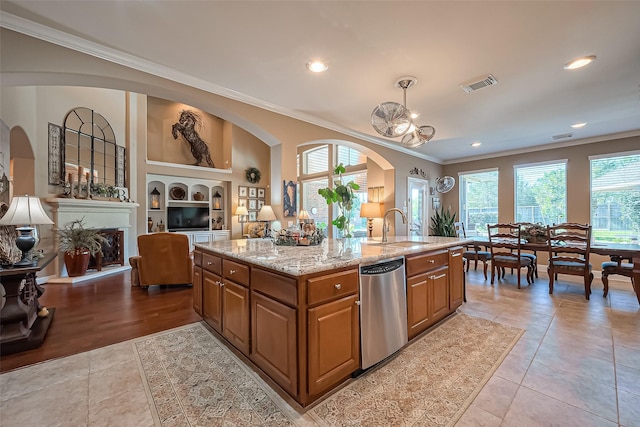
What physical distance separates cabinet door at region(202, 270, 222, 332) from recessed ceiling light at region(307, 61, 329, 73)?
2205 millimetres

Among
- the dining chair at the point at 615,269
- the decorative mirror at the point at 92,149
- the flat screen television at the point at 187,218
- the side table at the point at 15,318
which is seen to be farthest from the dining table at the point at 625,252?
the decorative mirror at the point at 92,149

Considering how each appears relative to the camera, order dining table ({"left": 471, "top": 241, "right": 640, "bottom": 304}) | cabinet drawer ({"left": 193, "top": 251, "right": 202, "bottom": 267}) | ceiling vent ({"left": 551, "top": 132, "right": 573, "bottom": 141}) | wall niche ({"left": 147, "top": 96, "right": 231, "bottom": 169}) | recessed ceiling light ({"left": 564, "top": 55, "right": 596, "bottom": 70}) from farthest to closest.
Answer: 1. wall niche ({"left": 147, "top": 96, "right": 231, "bottom": 169})
2. ceiling vent ({"left": 551, "top": 132, "right": 573, "bottom": 141})
3. dining table ({"left": 471, "top": 241, "right": 640, "bottom": 304})
4. cabinet drawer ({"left": 193, "top": 251, "right": 202, "bottom": 267})
5. recessed ceiling light ({"left": 564, "top": 55, "right": 596, "bottom": 70})

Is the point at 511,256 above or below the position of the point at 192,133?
below

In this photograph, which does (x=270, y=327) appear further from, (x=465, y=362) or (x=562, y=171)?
(x=562, y=171)

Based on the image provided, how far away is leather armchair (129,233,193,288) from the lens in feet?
13.2

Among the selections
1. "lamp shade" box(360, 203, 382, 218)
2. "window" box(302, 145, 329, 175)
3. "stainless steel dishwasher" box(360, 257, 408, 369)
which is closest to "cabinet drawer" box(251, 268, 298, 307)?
"stainless steel dishwasher" box(360, 257, 408, 369)

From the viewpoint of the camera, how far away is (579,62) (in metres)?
2.47

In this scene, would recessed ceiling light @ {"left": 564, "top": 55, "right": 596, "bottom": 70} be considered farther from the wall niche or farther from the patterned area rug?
the wall niche

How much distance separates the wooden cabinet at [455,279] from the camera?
288 cm

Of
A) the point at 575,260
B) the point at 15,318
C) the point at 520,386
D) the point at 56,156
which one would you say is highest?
the point at 56,156

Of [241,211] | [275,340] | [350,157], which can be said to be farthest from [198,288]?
[241,211]

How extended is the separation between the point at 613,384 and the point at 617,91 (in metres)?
3.31

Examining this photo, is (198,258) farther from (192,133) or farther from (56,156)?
(192,133)

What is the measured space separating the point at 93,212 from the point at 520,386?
22.7 feet
